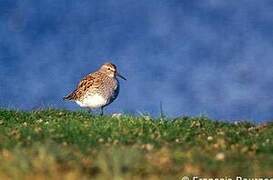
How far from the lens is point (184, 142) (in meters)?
15.5

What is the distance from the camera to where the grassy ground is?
10961mm

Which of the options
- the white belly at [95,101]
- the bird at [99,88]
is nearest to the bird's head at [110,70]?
the bird at [99,88]

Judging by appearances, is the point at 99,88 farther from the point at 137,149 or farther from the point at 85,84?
the point at 137,149

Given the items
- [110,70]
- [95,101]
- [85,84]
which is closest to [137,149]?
[95,101]

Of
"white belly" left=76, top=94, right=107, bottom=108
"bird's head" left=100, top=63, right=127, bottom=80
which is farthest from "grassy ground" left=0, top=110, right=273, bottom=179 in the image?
"bird's head" left=100, top=63, right=127, bottom=80

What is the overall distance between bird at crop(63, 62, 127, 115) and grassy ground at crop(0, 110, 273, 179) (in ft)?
13.8

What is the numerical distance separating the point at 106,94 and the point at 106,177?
47.8ft

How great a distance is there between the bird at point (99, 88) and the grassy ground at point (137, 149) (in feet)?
13.8

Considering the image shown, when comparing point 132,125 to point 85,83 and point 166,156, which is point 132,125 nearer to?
point 166,156

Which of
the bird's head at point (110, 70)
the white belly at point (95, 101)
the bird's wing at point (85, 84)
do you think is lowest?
the white belly at point (95, 101)

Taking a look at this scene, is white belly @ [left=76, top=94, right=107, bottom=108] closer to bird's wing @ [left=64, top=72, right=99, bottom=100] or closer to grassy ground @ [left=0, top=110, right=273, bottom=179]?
bird's wing @ [left=64, top=72, right=99, bottom=100]

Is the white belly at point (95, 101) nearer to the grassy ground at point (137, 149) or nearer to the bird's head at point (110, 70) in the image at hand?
the bird's head at point (110, 70)

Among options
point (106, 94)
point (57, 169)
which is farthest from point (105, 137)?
point (106, 94)

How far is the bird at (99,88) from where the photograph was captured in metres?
25.1
